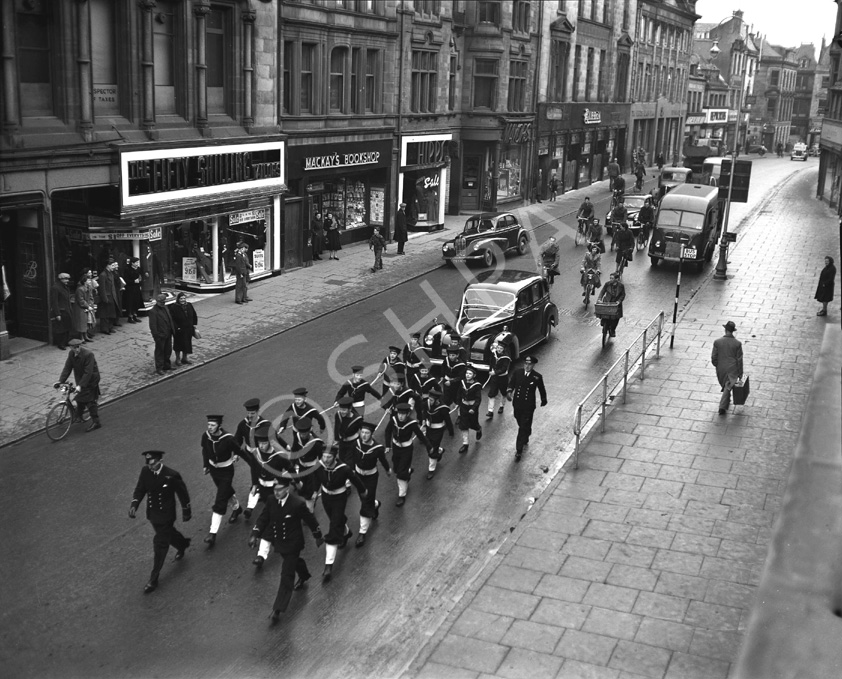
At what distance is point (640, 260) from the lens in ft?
113

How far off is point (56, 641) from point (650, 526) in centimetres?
762

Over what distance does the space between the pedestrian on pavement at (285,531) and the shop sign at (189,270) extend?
17174mm

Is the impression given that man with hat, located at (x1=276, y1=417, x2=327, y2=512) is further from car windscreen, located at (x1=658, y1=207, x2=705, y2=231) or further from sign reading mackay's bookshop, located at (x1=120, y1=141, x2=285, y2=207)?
car windscreen, located at (x1=658, y1=207, x2=705, y2=231)

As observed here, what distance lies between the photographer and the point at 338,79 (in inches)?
1276

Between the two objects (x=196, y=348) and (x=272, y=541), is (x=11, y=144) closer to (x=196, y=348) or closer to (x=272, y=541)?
(x=196, y=348)

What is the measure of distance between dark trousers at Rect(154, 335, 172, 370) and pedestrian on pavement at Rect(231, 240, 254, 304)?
639 cm

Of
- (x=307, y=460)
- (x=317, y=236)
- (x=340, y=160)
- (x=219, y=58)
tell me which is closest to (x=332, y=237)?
(x=317, y=236)

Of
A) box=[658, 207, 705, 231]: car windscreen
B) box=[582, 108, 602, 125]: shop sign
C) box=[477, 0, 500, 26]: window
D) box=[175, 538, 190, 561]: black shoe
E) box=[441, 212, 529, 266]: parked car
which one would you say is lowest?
box=[175, 538, 190, 561]: black shoe

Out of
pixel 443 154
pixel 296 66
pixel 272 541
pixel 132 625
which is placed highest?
pixel 296 66

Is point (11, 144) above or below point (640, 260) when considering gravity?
above

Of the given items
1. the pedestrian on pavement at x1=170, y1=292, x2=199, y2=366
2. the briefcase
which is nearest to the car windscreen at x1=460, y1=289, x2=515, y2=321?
the briefcase

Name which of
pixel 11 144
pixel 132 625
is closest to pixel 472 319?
pixel 11 144

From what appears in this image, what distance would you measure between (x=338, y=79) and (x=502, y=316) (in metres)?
15.8

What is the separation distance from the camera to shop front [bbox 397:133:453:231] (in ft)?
124
